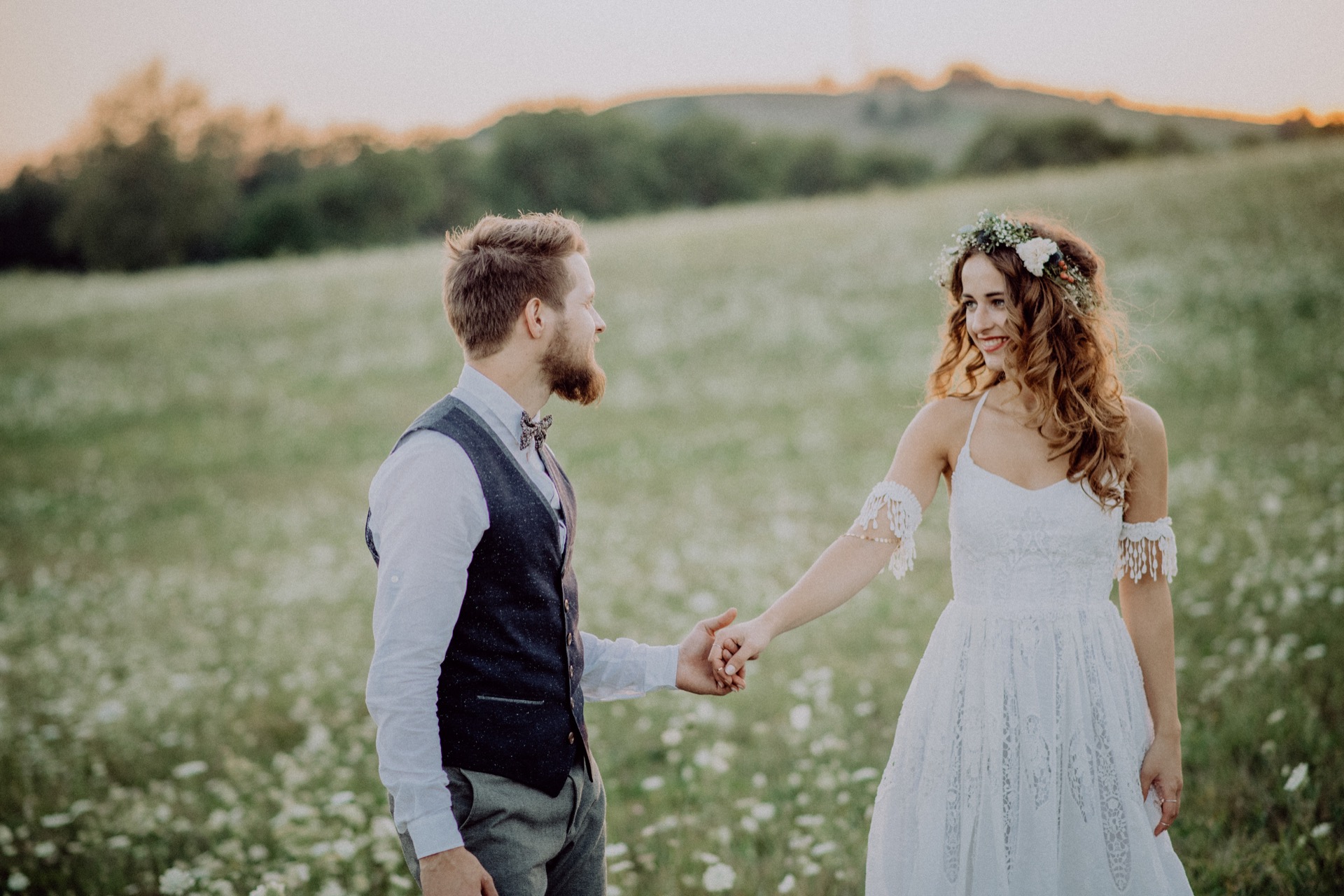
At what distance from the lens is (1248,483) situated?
10758 mm

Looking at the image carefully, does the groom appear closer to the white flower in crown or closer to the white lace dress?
the white lace dress

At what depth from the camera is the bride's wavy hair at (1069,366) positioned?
3.20 meters

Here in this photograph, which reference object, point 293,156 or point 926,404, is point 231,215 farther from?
point 926,404

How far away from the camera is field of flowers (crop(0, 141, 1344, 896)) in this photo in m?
4.89

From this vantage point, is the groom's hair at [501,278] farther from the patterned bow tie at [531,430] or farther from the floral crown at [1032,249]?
the floral crown at [1032,249]

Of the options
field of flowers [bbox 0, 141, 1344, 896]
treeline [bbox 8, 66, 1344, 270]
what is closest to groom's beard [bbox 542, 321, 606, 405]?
field of flowers [bbox 0, 141, 1344, 896]

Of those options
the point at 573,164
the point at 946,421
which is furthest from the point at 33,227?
the point at 946,421

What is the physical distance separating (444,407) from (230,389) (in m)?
22.3

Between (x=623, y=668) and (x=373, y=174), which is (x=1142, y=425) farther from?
(x=373, y=174)

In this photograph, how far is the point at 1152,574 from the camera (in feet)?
10.8

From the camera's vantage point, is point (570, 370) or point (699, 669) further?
point (699, 669)

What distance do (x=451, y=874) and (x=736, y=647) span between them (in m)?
1.34

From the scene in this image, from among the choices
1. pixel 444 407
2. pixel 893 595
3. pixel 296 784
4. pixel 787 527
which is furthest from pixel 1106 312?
pixel 787 527

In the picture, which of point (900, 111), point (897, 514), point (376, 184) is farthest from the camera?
point (900, 111)
